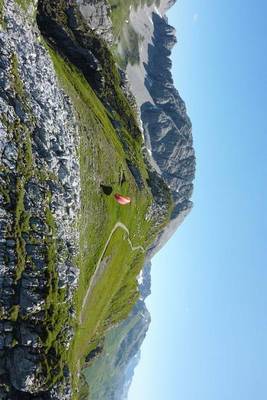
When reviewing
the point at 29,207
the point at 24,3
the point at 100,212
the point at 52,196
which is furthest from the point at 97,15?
the point at 29,207

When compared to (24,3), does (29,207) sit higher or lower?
lower

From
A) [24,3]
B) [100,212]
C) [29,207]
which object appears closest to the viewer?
[29,207]

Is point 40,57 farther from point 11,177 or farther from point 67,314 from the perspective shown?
point 67,314

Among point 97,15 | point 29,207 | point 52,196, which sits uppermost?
point 97,15

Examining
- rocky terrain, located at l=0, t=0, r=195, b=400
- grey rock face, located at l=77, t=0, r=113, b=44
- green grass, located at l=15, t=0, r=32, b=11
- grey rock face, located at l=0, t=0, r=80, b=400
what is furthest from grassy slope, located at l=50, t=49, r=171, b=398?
grey rock face, located at l=77, t=0, r=113, b=44

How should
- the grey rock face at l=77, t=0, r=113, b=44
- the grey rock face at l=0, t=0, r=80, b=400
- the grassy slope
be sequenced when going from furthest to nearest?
the grey rock face at l=77, t=0, r=113, b=44
the grassy slope
the grey rock face at l=0, t=0, r=80, b=400

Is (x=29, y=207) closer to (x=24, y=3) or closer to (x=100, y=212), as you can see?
(x=24, y=3)

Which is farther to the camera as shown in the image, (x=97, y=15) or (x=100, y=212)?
(x=97, y=15)

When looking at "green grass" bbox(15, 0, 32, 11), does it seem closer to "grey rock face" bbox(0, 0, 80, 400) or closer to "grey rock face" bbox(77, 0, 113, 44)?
"grey rock face" bbox(0, 0, 80, 400)

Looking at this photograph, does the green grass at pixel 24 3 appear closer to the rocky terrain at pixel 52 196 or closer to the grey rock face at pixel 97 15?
the rocky terrain at pixel 52 196
